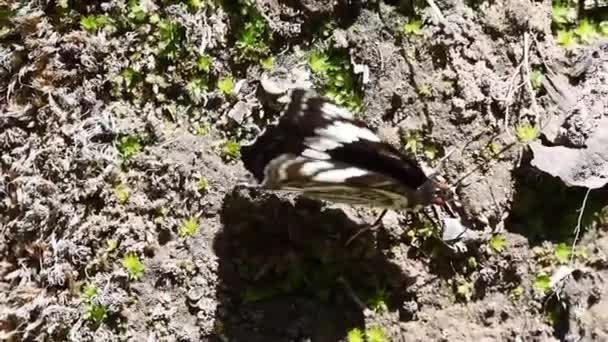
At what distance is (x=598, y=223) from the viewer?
4.04m

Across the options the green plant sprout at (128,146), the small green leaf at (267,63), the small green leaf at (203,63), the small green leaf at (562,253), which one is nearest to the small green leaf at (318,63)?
the small green leaf at (267,63)

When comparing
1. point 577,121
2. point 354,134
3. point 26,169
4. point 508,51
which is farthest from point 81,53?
point 577,121

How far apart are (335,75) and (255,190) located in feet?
2.04

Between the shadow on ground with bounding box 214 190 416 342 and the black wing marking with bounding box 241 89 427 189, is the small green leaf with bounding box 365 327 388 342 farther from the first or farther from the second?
the black wing marking with bounding box 241 89 427 189

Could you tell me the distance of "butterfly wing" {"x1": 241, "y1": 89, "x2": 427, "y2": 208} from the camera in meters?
3.36

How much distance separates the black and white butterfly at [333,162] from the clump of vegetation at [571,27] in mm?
1045

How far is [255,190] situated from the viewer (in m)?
3.84

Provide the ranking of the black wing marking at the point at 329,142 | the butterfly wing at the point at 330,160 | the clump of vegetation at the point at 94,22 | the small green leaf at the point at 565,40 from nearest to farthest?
the butterfly wing at the point at 330,160, the black wing marking at the point at 329,142, the clump of vegetation at the point at 94,22, the small green leaf at the point at 565,40

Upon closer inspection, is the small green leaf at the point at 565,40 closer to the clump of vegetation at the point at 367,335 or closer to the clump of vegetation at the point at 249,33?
the clump of vegetation at the point at 249,33

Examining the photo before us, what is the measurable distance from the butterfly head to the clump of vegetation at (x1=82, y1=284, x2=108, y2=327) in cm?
146

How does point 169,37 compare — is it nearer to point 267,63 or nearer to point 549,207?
point 267,63

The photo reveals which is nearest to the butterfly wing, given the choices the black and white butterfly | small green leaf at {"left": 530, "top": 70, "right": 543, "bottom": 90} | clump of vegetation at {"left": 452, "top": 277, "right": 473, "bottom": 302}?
the black and white butterfly

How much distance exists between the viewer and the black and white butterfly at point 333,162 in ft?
11.0

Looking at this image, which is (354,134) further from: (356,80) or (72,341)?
(72,341)
